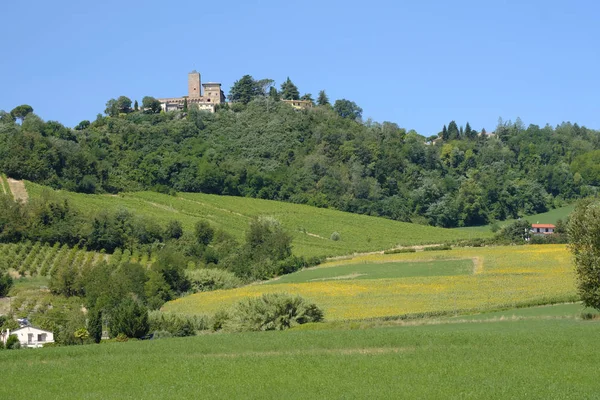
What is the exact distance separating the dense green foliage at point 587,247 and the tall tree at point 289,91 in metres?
143

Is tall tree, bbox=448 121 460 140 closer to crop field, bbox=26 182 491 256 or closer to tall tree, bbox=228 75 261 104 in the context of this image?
tall tree, bbox=228 75 261 104

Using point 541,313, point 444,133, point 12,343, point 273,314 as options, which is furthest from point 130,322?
point 444,133

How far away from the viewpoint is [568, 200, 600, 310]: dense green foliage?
Answer: 4419cm

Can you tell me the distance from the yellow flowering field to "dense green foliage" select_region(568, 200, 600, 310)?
4353mm

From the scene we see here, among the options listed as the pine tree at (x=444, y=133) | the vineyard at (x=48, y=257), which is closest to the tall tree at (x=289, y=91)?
the pine tree at (x=444, y=133)

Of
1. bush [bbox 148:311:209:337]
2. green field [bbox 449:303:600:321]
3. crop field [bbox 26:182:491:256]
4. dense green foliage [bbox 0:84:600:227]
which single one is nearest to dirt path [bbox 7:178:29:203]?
crop field [bbox 26:182:491:256]

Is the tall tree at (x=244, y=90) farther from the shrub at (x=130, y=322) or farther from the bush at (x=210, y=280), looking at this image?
the shrub at (x=130, y=322)

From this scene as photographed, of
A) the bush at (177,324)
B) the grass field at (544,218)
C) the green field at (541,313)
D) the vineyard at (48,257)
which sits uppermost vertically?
the grass field at (544,218)

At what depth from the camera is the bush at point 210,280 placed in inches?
2975

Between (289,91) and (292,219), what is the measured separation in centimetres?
8548

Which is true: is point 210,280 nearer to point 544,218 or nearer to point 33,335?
point 33,335

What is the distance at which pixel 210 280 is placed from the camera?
76.1 meters

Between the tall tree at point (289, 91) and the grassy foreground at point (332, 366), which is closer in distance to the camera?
the grassy foreground at point (332, 366)

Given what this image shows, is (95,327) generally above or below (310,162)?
below
